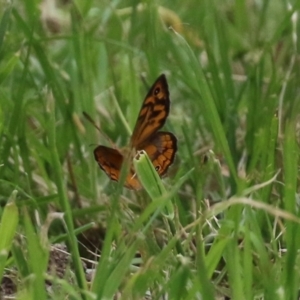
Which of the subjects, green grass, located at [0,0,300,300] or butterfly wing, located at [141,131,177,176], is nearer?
green grass, located at [0,0,300,300]

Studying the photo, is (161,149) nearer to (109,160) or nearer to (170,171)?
(109,160)

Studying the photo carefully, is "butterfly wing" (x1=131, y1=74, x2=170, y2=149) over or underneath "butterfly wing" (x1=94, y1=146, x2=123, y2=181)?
over

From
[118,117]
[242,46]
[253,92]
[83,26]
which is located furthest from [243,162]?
[242,46]

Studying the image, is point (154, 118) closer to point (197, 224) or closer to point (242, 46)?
point (197, 224)

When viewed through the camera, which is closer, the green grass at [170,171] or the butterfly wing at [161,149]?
the green grass at [170,171]

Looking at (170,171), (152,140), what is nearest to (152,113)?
(152,140)

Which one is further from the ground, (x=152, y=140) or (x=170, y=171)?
(x=152, y=140)

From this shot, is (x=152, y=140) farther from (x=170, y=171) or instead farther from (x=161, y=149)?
(x=170, y=171)

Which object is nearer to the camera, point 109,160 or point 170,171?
point 109,160
